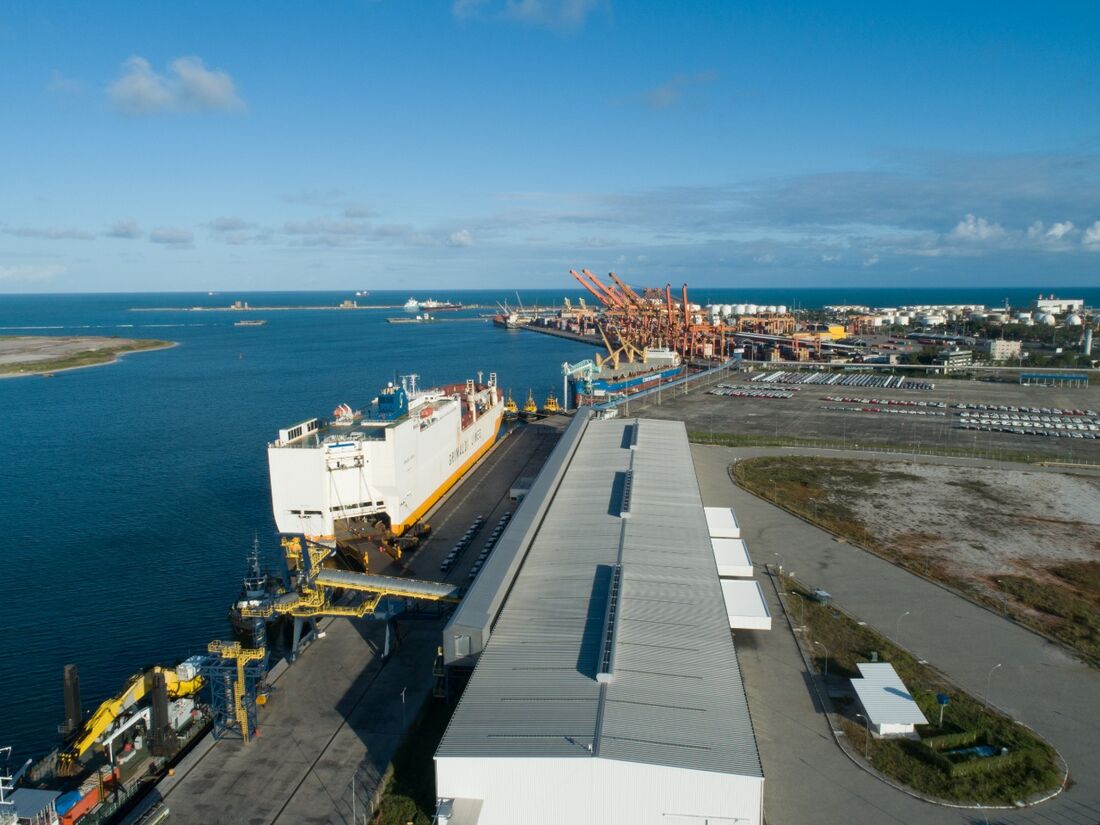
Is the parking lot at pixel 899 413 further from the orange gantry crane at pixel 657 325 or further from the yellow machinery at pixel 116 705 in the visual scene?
the yellow machinery at pixel 116 705

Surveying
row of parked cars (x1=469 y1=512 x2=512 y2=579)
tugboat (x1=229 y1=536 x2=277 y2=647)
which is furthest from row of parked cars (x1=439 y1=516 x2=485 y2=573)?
tugboat (x1=229 y1=536 x2=277 y2=647)

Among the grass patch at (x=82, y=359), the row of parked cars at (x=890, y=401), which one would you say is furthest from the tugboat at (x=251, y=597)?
the grass patch at (x=82, y=359)

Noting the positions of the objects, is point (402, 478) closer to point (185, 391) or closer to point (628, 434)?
point (628, 434)

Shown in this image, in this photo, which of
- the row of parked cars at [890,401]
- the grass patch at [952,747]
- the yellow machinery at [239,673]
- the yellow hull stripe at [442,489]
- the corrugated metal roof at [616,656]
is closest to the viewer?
the corrugated metal roof at [616,656]

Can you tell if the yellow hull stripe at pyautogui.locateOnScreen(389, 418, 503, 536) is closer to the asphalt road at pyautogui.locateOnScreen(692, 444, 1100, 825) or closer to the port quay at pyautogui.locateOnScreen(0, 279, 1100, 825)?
the port quay at pyautogui.locateOnScreen(0, 279, 1100, 825)

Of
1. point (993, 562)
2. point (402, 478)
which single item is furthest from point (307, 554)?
point (993, 562)

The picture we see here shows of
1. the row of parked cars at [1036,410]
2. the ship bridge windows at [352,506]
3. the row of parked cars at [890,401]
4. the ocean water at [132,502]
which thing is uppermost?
the ship bridge windows at [352,506]
